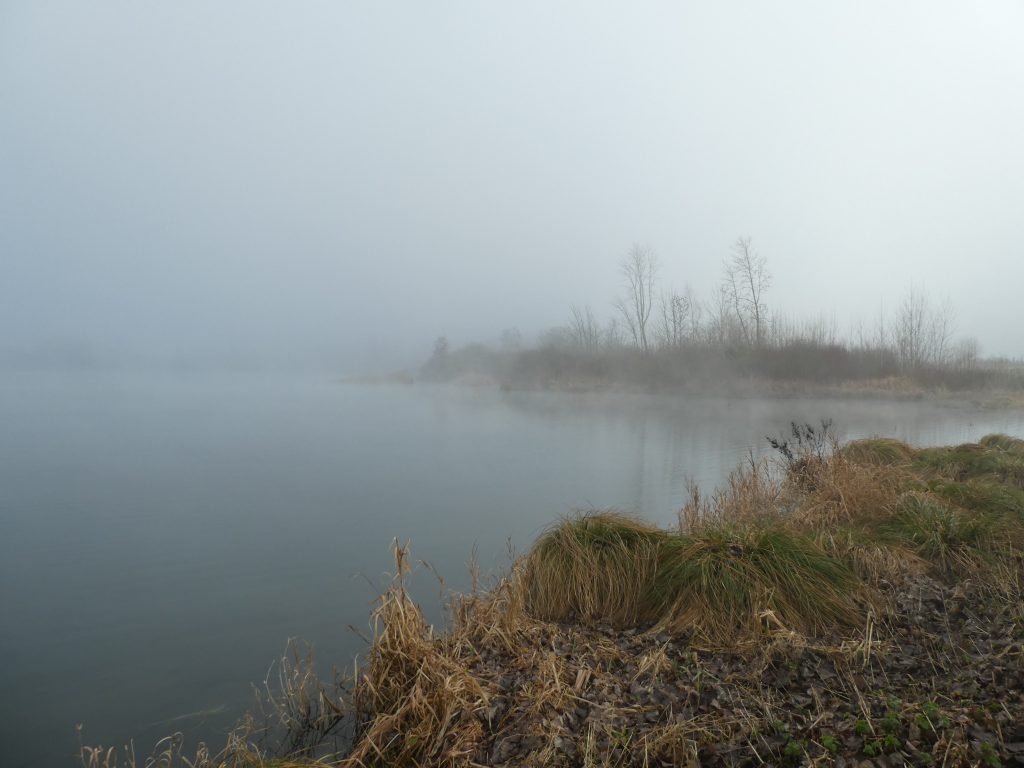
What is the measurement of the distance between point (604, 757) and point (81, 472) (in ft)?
58.3

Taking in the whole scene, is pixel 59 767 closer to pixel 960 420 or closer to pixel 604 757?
pixel 604 757

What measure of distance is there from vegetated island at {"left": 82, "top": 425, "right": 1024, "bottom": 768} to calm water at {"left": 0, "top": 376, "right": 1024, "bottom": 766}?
101cm

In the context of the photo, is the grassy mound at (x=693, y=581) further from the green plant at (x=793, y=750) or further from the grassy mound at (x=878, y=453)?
the grassy mound at (x=878, y=453)

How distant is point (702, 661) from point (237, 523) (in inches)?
383

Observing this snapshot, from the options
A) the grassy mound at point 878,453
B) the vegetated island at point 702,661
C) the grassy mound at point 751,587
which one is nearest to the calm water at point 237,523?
the vegetated island at point 702,661

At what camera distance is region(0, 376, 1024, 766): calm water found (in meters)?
5.49

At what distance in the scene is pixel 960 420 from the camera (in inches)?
1036

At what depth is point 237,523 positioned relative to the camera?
11234 mm

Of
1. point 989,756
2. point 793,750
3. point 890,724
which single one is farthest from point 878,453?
point 793,750

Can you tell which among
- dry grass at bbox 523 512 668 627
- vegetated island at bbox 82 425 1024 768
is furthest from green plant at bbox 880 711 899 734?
dry grass at bbox 523 512 668 627

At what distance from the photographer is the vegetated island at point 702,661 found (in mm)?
3111

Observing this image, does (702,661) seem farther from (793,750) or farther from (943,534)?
(943,534)

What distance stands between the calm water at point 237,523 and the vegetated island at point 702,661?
101cm

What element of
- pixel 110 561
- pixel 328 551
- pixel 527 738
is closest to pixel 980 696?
pixel 527 738
